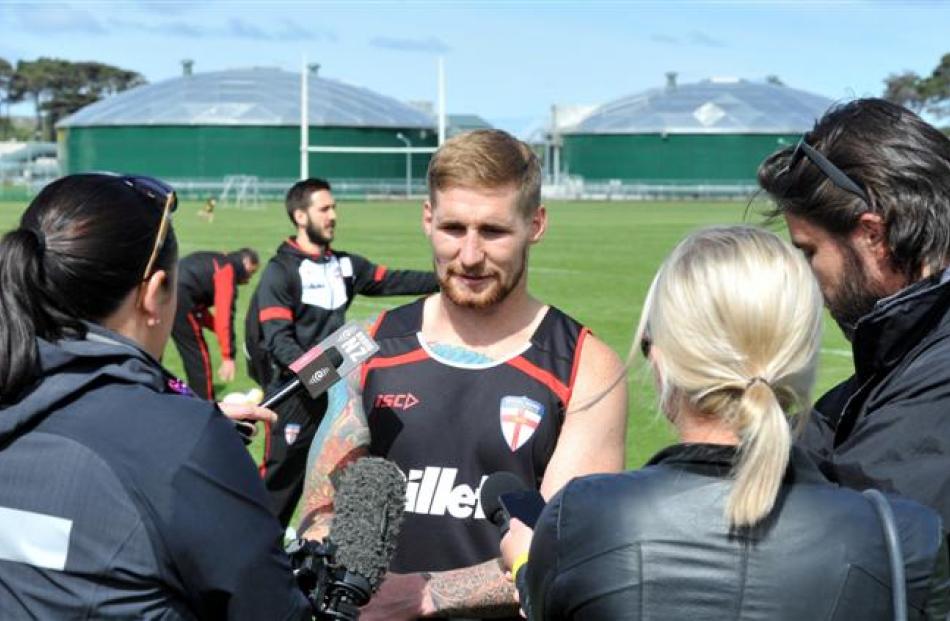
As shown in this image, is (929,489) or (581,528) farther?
(929,489)

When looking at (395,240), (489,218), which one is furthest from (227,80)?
(489,218)

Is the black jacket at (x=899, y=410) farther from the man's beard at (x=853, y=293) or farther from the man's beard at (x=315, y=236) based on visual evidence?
the man's beard at (x=315, y=236)

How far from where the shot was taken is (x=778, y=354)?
8.26 ft

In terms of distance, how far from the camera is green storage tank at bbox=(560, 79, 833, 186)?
8738cm

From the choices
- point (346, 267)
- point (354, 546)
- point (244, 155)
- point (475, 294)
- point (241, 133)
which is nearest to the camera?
point (354, 546)

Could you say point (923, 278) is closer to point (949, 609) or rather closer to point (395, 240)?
point (949, 609)

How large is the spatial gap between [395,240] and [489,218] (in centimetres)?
3124

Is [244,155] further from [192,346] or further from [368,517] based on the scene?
[368,517]

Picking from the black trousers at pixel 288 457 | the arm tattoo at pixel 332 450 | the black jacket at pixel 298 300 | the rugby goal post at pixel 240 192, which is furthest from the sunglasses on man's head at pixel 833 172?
the rugby goal post at pixel 240 192

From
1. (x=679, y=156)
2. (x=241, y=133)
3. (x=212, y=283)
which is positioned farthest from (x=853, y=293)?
(x=679, y=156)

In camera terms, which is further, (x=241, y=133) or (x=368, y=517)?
(x=241, y=133)

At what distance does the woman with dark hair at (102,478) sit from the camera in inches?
104

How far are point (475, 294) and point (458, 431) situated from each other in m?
0.39

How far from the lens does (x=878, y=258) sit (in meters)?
3.25
